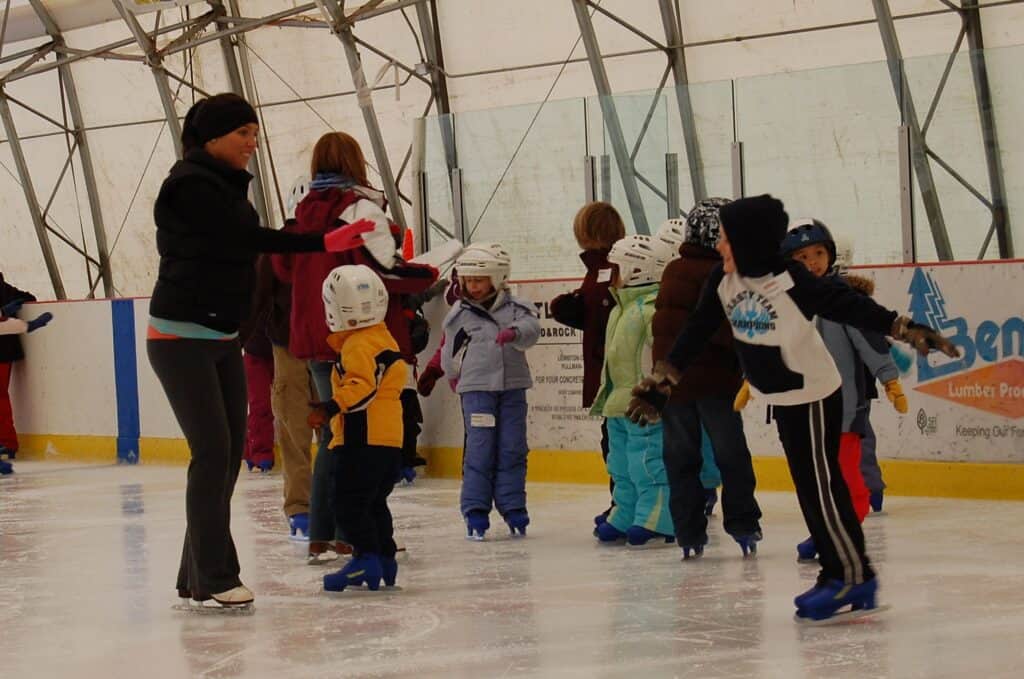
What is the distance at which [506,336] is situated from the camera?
6.52 m

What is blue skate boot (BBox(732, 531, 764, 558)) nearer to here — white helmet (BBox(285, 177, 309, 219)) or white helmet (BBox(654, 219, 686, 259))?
white helmet (BBox(654, 219, 686, 259))

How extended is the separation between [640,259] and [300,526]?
5.61 feet

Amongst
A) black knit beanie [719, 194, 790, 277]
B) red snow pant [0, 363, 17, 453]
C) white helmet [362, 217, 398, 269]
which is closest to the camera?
black knit beanie [719, 194, 790, 277]

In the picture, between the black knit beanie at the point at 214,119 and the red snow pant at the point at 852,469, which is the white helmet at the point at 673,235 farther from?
→ the black knit beanie at the point at 214,119

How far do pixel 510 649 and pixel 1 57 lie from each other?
14.5 m

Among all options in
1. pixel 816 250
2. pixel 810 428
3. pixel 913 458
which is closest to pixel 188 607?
pixel 810 428

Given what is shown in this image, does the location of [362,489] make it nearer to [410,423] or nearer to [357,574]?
[357,574]

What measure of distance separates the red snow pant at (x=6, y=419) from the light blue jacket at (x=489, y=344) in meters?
5.50

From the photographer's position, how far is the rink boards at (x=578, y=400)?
24.3ft

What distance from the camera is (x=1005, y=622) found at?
14.3ft

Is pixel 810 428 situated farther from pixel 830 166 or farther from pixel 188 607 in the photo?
pixel 830 166

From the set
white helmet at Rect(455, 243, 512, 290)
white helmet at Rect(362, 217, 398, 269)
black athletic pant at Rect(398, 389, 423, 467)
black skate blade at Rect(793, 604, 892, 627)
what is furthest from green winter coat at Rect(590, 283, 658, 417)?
black athletic pant at Rect(398, 389, 423, 467)

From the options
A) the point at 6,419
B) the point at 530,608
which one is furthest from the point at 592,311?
the point at 6,419

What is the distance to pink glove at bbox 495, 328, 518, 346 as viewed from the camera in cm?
652
